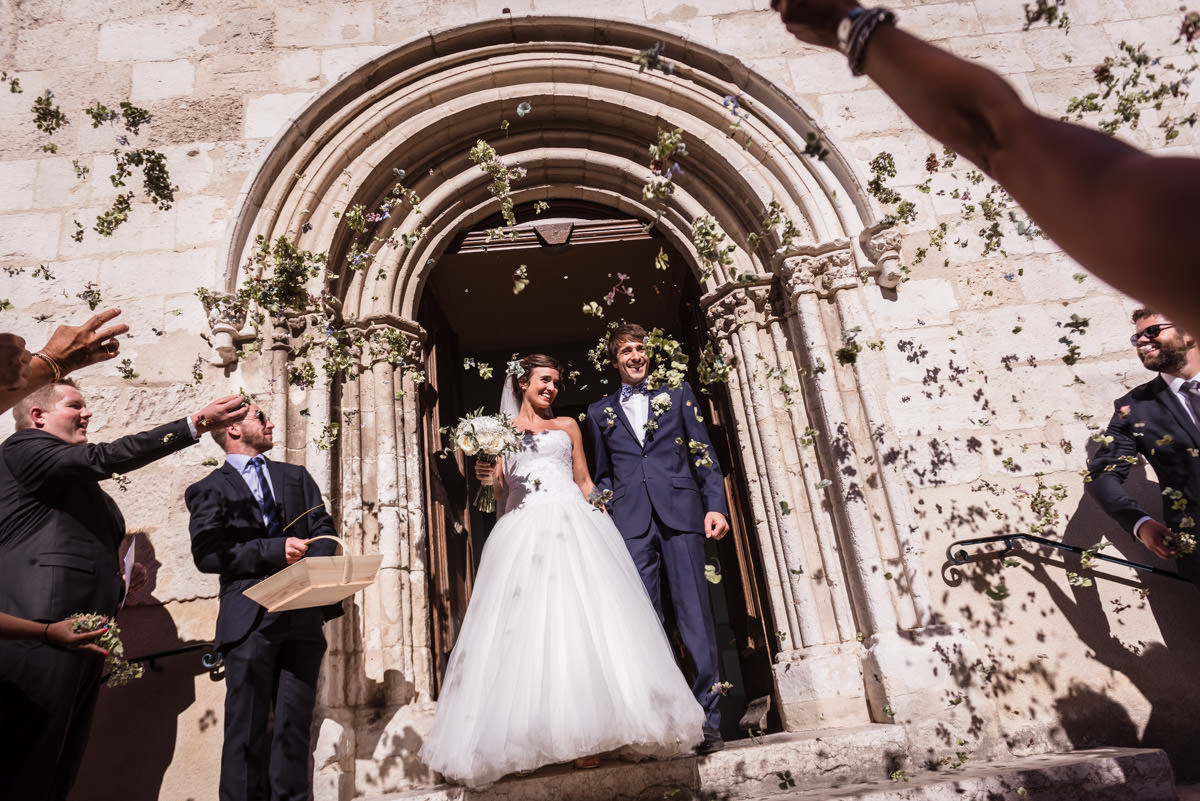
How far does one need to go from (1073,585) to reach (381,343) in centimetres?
361

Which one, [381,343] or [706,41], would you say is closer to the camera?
[381,343]

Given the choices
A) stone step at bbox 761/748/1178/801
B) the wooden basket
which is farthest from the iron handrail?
the wooden basket

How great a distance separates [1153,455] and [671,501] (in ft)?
6.94

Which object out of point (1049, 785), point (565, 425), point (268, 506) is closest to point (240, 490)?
point (268, 506)

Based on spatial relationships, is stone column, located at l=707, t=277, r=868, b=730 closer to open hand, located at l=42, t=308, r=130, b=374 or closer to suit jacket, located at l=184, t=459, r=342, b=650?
suit jacket, located at l=184, t=459, r=342, b=650

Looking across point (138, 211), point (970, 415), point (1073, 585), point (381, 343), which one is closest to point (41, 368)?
point (381, 343)

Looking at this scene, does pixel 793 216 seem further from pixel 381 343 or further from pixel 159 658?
pixel 159 658

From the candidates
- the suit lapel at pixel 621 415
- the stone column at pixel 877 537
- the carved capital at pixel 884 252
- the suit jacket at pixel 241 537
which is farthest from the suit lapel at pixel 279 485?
the carved capital at pixel 884 252

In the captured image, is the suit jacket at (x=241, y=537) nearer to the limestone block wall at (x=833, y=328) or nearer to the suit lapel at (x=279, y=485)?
the suit lapel at (x=279, y=485)

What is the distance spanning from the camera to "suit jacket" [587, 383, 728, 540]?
357cm

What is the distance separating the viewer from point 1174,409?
323cm

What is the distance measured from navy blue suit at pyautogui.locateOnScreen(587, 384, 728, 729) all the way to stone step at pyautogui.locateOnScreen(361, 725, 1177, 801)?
41 cm

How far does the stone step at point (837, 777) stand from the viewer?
2.46 m

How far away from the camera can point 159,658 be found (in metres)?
3.25
